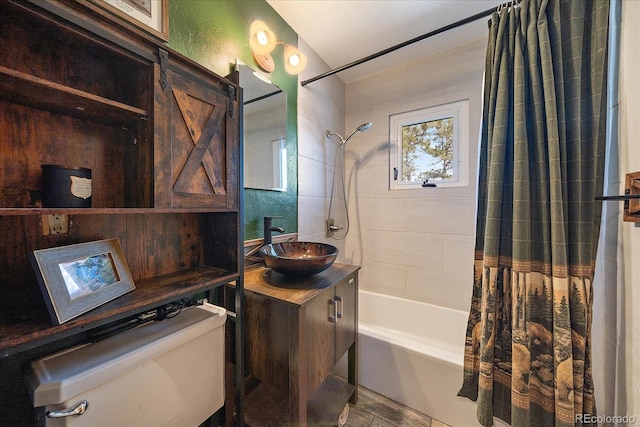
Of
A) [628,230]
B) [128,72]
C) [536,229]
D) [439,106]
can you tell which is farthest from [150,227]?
[439,106]

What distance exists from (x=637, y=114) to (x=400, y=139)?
1.49 metres

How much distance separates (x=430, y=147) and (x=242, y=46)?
167 cm

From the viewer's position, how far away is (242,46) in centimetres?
136

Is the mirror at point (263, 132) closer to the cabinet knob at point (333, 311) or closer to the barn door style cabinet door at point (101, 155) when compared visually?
the barn door style cabinet door at point (101, 155)

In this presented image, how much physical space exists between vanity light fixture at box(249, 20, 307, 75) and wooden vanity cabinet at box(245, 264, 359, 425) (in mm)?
1301

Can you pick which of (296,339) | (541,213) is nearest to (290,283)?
(296,339)

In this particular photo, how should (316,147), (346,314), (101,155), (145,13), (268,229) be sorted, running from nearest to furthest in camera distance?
(101,155)
(145,13)
(346,314)
(268,229)
(316,147)

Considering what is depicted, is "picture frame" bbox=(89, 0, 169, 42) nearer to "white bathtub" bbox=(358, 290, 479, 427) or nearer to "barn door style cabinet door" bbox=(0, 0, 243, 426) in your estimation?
"barn door style cabinet door" bbox=(0, 0, 243, 426)

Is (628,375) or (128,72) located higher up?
(128,72)

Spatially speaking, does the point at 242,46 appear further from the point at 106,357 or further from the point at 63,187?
the point at 106,357

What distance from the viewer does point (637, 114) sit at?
0.80 m

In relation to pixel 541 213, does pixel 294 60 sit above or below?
above

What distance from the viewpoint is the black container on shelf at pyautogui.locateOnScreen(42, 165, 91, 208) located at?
1.99 ft

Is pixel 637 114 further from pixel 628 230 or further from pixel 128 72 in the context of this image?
pixel 128 72
